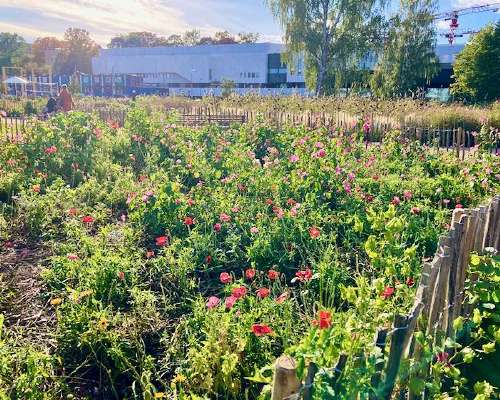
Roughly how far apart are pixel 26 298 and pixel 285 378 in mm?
2740

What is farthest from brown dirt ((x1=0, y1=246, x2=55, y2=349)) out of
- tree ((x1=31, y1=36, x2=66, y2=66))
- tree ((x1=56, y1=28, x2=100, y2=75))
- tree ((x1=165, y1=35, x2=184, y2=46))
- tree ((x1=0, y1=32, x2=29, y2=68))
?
tree ((x1=165, y1=35, x2=184, y2=46))

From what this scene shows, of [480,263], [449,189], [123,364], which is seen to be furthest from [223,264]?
[449,189]

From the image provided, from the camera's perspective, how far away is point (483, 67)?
22.5 metres

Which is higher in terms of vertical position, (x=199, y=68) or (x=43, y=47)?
(x=43, y=47)

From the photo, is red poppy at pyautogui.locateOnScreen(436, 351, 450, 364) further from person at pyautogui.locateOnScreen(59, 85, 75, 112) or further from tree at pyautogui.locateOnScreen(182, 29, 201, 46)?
tree at pyautogui.locateOnScreen(182, 29, 201, 46)

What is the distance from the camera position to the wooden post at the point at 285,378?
1410 millimetres

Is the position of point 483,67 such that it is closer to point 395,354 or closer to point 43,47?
point 395,354

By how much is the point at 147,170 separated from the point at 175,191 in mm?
2481

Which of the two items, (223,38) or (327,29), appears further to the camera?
(223,38)

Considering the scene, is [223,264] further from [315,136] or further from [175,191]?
[315,136]

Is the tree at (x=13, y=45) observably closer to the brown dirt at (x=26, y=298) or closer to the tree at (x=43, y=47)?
the tree at (x=43, y=47)

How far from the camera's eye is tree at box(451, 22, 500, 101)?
2234 centimetres

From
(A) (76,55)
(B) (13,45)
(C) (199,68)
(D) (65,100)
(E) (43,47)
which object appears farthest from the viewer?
(B) (13,45)

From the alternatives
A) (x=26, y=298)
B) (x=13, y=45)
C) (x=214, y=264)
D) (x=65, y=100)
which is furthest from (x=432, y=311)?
(x=13, y=45)
